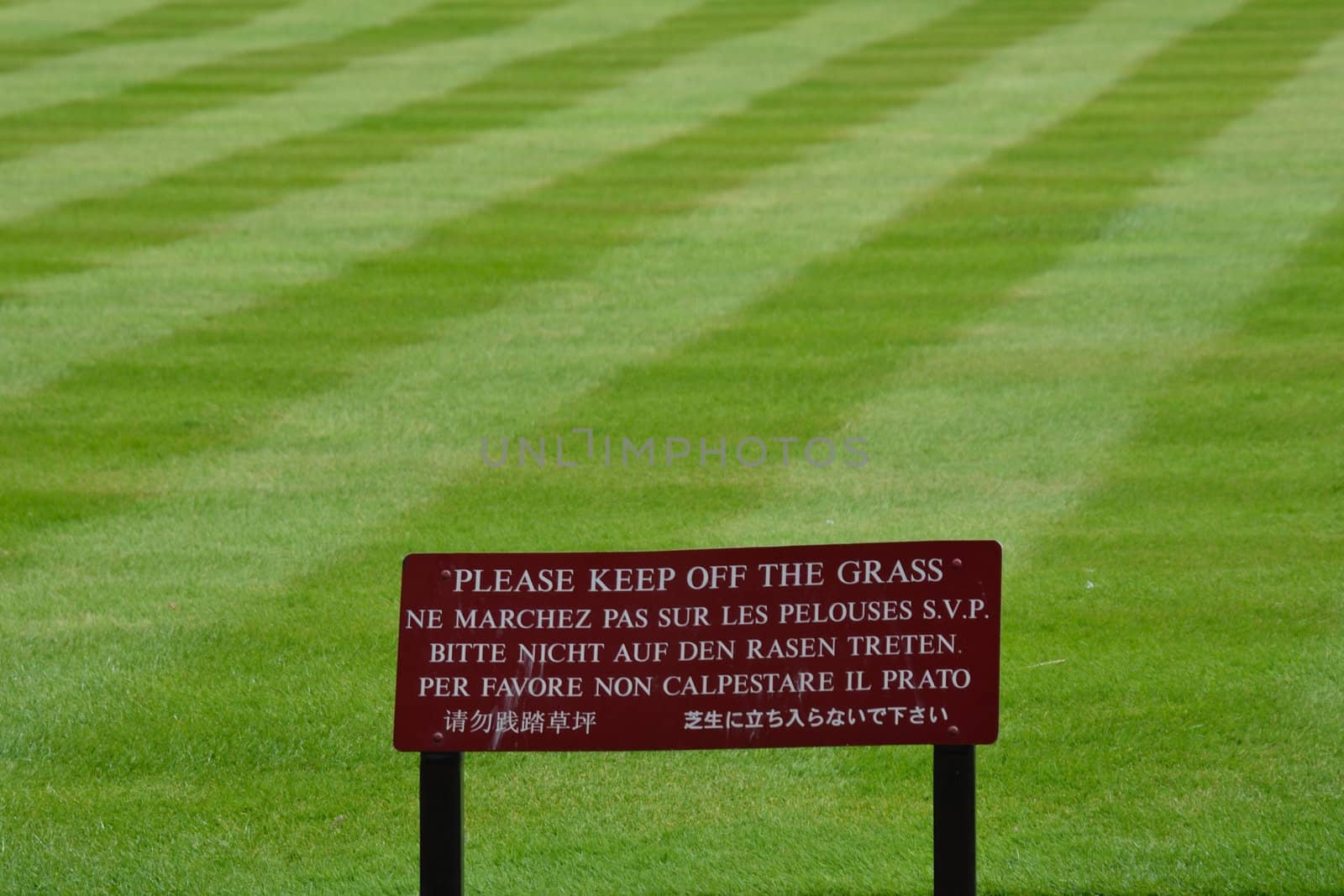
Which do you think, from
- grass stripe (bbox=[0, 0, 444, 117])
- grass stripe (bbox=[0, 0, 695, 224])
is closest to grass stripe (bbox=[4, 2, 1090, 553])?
grass stripe (bbox=[0, 0, 695, 224])

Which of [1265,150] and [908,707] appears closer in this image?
[908,707]

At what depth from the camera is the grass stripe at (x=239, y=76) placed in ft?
53.3

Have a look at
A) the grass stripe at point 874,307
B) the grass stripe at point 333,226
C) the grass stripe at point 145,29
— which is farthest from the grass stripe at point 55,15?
the grass stripe at point 874,307

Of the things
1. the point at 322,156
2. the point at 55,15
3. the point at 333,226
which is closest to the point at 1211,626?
the point at 333,226

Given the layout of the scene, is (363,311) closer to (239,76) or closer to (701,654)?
Answer: (701,654)

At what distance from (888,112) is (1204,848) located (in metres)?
12.0

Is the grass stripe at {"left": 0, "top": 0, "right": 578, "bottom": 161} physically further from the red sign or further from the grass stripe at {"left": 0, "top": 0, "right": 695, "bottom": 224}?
the red sign

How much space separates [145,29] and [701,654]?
64.4 feet

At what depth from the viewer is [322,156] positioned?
1495cm

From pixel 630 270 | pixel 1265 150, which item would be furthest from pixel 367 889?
pixel 1265 150

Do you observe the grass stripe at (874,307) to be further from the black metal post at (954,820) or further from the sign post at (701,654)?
the black metal post at (954,820)

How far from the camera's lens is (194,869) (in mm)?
4996

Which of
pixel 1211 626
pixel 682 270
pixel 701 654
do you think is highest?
pixel 701 654

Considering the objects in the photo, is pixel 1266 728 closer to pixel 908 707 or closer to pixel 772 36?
pixel 908 707
